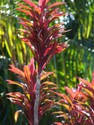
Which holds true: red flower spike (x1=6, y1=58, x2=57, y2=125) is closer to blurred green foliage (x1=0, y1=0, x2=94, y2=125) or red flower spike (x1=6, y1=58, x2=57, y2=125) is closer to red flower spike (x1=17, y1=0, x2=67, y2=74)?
red flower spike (x1=17, y1=0, x2=67, y2=74)

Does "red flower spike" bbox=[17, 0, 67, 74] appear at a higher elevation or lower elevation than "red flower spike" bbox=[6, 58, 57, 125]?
higher

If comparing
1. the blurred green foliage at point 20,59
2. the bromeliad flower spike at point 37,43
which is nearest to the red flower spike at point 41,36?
the bromeliad flower spike at point 37,43

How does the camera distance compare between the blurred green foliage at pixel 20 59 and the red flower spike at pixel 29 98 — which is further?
the blurred green foliage at pixel 20 59

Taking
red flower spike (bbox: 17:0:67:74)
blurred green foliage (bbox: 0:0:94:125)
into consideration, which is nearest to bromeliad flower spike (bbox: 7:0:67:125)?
red flower spike (bbox: 17:0:67:74)

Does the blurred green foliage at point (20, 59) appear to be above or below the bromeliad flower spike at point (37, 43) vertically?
below

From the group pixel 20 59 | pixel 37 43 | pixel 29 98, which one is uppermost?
pixel 37 43

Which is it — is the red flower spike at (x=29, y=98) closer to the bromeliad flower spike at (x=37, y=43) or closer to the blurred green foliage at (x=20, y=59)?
the bromeliad flower spike at (x=37, y=43)

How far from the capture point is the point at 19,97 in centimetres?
132

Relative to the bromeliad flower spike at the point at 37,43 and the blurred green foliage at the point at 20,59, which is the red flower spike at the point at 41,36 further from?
the blurred green foliage at the point at 20,59

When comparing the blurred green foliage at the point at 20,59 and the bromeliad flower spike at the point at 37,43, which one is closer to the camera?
the bromeliad flower spike at the point at 37,43

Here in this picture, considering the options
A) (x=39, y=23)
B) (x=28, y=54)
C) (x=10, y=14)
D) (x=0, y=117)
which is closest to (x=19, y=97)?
(x=39, y=23)

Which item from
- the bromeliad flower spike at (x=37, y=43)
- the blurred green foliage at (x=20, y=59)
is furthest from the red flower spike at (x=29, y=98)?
the blurred green foliage at (x=20, y=59)

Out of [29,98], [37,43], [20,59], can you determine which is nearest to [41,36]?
[37,43]

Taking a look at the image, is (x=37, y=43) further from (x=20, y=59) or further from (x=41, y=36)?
(x=20, y=59)
